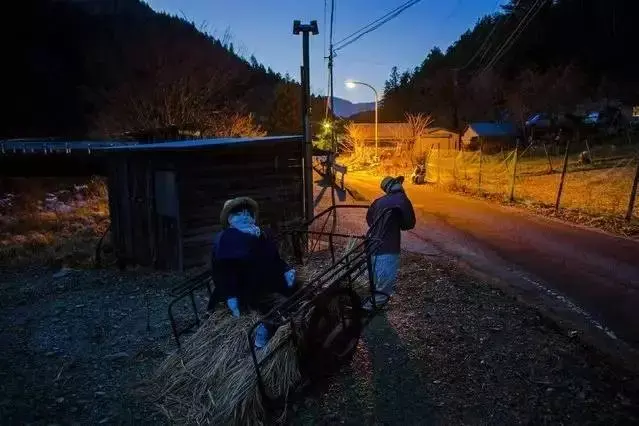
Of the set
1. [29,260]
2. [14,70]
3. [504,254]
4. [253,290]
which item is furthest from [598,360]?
[14,70]

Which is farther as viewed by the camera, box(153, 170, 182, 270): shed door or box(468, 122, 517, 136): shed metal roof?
box(468, 122, 517, 136): shed metal roof

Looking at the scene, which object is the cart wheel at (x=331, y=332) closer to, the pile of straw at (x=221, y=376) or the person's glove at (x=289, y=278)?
the pile of straw at (x=221, y=376)

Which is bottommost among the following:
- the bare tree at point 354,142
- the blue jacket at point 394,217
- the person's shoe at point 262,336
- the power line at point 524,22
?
the person's shoe at point 262,336

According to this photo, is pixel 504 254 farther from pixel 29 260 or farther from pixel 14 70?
pixel 14 70

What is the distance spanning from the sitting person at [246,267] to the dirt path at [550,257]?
426 centimetres

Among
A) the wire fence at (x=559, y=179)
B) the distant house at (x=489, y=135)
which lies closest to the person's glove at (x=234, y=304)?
the wire fence at (x=559, y=179)

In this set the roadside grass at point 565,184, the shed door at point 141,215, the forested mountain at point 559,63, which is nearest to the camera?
the shed door at point 141,215

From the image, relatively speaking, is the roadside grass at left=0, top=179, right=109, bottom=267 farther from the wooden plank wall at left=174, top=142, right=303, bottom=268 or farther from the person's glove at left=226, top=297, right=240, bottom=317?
the person's glove at left=226, top=297, right=240, bottom=317

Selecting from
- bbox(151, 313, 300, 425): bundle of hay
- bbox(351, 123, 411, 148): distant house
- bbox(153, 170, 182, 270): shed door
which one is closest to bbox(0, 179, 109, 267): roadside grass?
bbox(153, 170, 182, 270): shed door

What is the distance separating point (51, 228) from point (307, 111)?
1128 centimetres

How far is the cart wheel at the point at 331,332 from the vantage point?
4348mm

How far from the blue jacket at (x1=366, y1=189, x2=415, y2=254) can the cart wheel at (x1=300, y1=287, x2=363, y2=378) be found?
1433 millimetres

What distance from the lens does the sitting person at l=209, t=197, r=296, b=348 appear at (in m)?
4.04

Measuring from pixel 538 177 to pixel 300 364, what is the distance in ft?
71.1
